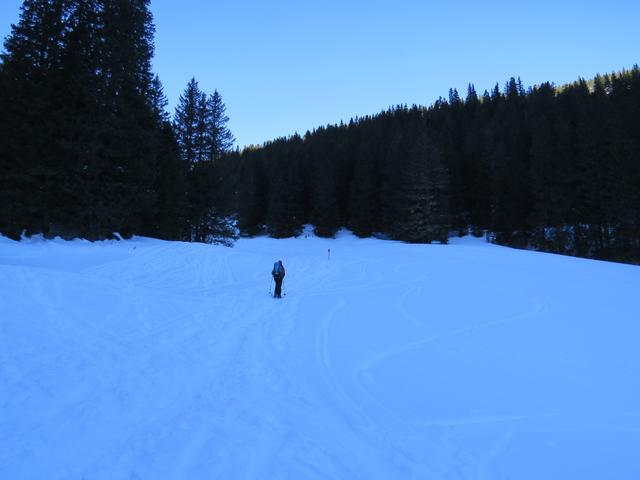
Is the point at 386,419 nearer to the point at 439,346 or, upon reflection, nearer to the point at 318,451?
the point at 318,451

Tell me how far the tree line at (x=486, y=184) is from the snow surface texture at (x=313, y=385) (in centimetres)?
2707

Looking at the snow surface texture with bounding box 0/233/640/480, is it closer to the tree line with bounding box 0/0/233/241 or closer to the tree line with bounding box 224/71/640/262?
the tree line with bounding box 0/0/233/241

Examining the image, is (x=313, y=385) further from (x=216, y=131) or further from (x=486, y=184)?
(x=486, y=184)

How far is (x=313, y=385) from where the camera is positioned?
5.63 metres

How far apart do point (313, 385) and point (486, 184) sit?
50.7 metres

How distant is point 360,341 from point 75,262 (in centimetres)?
1329

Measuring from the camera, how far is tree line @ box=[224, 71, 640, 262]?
33344 millimetres

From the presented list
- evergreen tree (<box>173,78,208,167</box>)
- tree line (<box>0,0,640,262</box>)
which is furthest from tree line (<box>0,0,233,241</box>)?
evergreen tree (<box>173,78,208,167</box>)

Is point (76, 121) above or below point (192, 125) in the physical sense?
below

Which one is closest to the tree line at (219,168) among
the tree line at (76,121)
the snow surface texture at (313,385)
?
the tree line at (76,121)

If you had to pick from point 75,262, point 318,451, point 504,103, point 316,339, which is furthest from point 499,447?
point 504,103

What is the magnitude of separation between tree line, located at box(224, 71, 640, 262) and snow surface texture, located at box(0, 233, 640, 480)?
88.8 feet

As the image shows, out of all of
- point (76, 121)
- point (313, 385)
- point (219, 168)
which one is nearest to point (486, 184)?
point (219, 168)

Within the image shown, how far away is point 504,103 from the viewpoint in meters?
84.8
